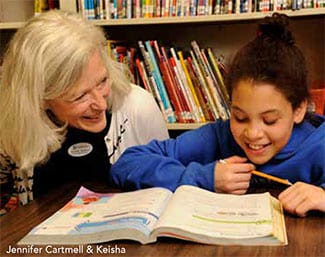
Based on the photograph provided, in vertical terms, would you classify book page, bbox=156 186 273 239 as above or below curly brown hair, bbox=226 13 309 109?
below

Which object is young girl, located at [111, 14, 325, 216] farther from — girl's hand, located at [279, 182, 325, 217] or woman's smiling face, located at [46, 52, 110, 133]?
woman's smiling face, located at [46, 52, 110, 133]

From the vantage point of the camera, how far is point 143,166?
1057 millimetres

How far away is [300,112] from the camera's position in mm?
1041

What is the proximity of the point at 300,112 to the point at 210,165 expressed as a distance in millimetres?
223

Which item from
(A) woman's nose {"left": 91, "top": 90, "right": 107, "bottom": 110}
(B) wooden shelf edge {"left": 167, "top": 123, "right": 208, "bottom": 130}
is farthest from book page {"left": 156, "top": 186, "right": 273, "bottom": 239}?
(B) wooden shelf edge {"left": 167, "top": 123, "right": 208, "bottom": 130}

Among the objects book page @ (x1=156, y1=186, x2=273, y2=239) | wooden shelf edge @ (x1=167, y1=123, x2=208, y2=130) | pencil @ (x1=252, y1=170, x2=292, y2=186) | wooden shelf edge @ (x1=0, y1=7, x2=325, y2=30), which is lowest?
wooden shelf edge @ (x1=167, y1=123, x2=208, y2=130)

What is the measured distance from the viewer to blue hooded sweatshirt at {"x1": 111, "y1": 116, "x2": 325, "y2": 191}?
39.3 inches

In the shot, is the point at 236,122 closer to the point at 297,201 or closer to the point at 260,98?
the point at 260,98

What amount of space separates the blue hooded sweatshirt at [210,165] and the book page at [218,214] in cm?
10

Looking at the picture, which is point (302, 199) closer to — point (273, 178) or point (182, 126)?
point (273, 178)

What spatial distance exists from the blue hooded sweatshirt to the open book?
3.2 inches

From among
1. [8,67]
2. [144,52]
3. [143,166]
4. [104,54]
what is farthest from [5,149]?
[144,52]

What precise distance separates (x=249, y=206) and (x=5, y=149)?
791 mm

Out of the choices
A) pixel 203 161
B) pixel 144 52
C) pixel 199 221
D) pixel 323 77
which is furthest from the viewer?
pixel 323 77
